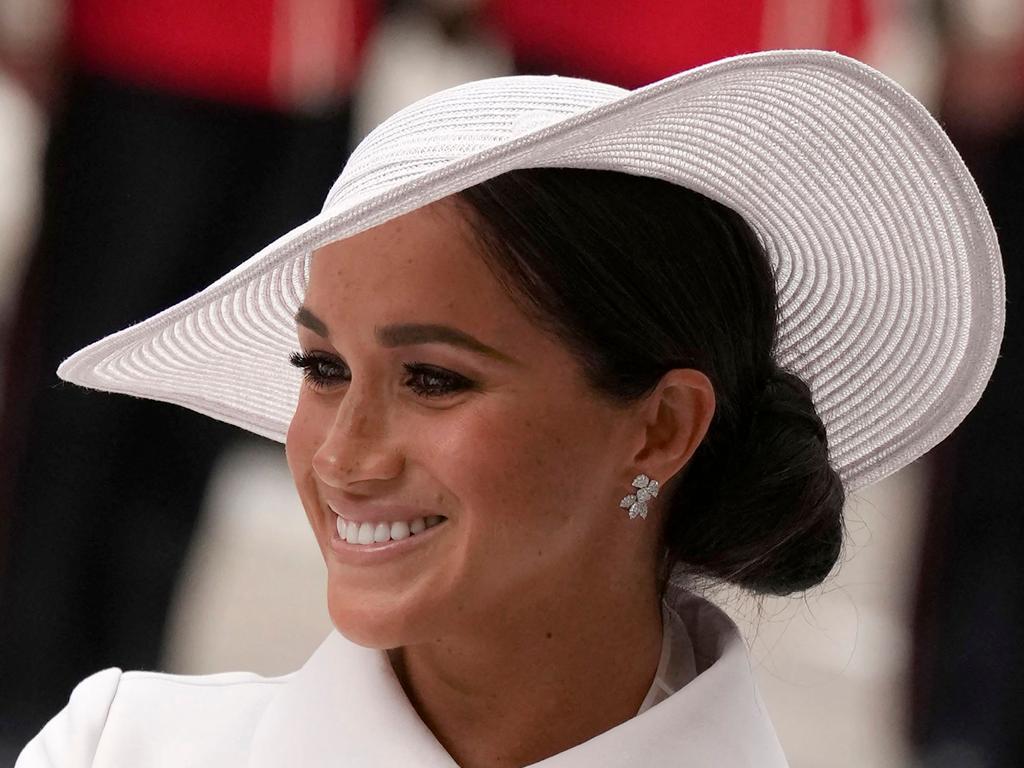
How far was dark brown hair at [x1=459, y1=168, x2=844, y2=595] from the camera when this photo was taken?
106 centimetres

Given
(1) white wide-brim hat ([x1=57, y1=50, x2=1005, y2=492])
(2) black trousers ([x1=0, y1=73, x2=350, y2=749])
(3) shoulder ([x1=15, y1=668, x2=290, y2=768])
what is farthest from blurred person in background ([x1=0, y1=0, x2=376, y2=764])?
(3) shoulder ([x1=15, y1=668, x2=290, y2=768])

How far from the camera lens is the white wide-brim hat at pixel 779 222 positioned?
3.29ft

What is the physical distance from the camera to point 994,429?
82.5 inches

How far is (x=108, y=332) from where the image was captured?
6.91 feet

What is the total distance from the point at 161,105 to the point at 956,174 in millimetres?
1302

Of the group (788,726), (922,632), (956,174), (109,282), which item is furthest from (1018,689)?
(109,282)

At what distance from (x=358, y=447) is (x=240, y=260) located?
1.12 metres

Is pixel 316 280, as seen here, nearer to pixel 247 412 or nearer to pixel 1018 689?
pixel 247 412

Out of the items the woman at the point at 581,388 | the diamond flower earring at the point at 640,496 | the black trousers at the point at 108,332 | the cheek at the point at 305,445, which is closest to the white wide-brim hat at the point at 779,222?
the woman at the point at 581,388

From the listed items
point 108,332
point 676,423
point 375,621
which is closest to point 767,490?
point 676,423

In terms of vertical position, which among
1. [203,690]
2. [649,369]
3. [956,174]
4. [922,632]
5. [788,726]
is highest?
[956,174]

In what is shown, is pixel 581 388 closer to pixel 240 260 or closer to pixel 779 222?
pixel 779 222

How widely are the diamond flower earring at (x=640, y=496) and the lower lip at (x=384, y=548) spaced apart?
16cm

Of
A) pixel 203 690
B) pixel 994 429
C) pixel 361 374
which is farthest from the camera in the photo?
pixel 994 429
